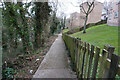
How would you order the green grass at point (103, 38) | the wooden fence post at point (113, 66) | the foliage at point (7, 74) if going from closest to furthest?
the wooden fence post at point (113, 66) → the foliage at point (7, 74) → the green grass at point (103, 38)

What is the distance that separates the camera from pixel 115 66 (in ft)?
2.86

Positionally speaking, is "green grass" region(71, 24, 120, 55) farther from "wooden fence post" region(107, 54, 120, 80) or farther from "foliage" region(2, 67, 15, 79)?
"foliage" region(2, 67, 15, 79)

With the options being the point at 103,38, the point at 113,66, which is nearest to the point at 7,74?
the point at 113,66

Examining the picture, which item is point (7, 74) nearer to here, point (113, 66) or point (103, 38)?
point (113, 66)

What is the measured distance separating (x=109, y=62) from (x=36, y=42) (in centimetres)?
755

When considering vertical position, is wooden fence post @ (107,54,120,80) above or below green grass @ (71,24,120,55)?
above

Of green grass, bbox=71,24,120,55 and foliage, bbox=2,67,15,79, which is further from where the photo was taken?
green grass, bbox=71,24,120,55

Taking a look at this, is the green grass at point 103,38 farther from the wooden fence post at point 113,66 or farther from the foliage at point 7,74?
the foliage at point 7,74

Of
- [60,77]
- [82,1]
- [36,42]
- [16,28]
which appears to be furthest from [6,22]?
[82,1]

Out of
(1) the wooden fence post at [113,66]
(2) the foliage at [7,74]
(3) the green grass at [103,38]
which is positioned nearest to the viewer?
(1) the wooden fence post at [113,66]

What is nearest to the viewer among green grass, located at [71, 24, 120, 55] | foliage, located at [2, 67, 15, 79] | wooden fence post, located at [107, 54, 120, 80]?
wooden fence post, located at [107, 54, 120, 80]

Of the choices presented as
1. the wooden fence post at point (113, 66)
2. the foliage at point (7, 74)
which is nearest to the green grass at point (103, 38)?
the wooden fence post at point (113, 66)

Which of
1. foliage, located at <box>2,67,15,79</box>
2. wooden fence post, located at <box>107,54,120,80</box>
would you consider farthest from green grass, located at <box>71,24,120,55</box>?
foliage, located at <box>2,67,15,79</box>

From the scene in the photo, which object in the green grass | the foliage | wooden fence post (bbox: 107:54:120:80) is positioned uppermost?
→ wooden fence post (bbox: 107:54:120:80)
